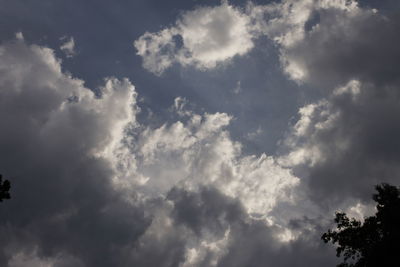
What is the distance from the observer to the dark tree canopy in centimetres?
3069

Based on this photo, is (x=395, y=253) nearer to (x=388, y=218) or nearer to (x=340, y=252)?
(x=388, y=218)

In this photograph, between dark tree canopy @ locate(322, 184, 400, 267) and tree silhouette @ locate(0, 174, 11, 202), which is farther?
dark tree canopy @ locate(322, 184, 400, 267)

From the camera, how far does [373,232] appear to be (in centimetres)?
3338

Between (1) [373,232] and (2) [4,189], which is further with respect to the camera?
(1) [373,232]

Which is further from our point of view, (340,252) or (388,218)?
(340,252)

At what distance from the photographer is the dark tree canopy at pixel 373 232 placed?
3069 centimetres

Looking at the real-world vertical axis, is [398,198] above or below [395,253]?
above

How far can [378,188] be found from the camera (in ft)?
113

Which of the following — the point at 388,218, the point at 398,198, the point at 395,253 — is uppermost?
the point at 398,198

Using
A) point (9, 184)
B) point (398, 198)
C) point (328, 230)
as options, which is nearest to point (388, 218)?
point (398, 198)

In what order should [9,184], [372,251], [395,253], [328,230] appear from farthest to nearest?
[328,230] < [372,251] < [395,253] < [9,184]

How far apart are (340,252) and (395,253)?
661 cm

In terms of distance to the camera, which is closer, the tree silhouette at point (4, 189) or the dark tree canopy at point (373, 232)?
the tree silhouette at point (4, 189)

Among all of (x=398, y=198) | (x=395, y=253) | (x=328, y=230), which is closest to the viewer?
(x=395, y=253)
